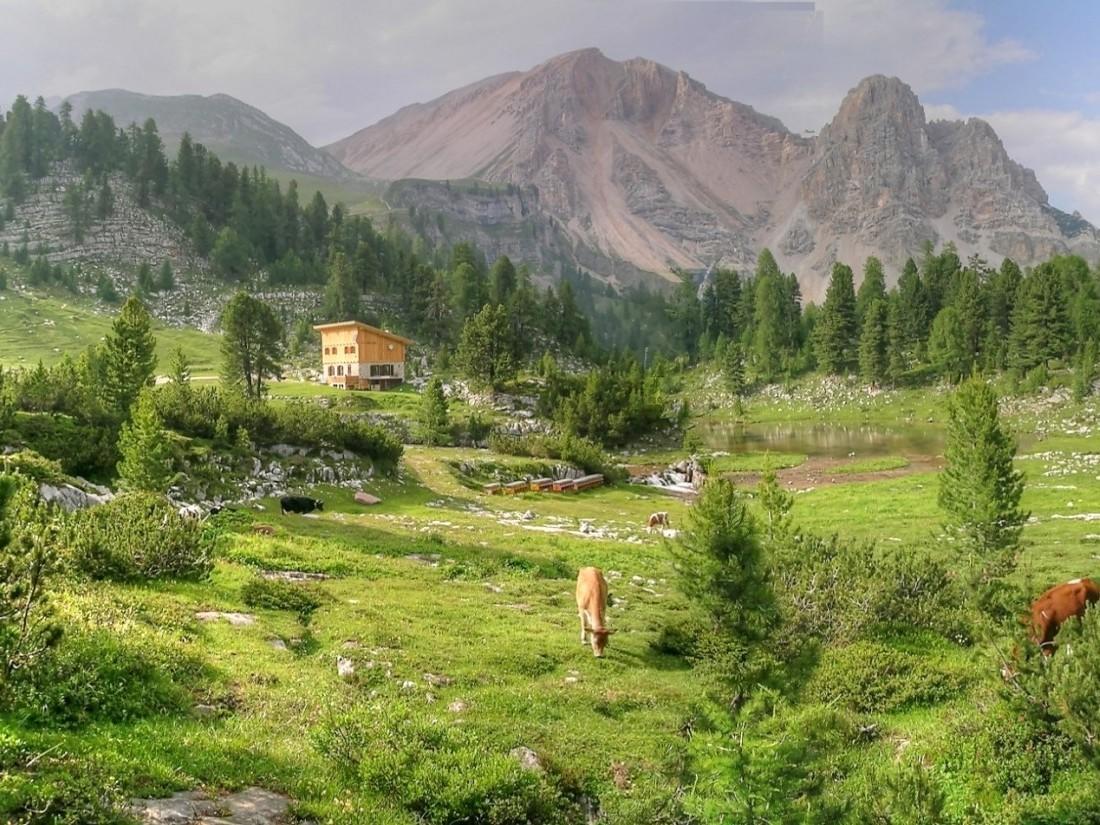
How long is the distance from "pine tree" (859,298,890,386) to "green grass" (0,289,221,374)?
98052 mm

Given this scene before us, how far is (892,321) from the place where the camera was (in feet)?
380

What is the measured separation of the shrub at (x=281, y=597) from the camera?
16.7m

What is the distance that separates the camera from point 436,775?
9.48 m

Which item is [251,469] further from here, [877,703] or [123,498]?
[877,703]

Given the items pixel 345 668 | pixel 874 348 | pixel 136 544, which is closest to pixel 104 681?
pixel 345 668

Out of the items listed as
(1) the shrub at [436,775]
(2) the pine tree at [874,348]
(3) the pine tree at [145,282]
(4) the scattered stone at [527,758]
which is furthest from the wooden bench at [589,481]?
(3) the pine tree at [145,282]

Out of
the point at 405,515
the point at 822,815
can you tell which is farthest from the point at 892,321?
the point at 822,815

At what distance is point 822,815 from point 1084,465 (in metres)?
54.1

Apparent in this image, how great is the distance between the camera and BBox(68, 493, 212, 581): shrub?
15953 millimetres

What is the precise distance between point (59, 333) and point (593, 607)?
11787cm

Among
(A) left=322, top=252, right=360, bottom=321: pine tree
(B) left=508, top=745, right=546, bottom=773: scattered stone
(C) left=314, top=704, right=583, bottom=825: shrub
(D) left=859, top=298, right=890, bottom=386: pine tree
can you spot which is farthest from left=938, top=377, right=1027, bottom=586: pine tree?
(A) left=322, top=252, right=360, bottom=321: pine tree

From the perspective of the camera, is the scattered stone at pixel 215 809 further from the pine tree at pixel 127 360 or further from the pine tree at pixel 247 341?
→ the pine tree at pixel 247 341

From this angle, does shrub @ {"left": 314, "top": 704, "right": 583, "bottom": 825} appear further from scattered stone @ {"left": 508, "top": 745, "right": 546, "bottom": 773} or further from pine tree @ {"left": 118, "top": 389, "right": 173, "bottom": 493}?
pine tree @ {"left": 118, "top": 389, "right": 173, "bottom": 493}

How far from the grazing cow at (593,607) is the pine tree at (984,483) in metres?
13.0
